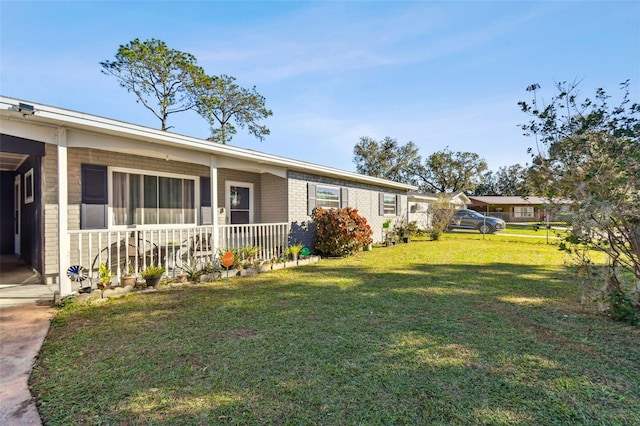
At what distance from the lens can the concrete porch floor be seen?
16.2ft

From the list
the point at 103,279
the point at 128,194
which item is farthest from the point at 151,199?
the point at 103,279

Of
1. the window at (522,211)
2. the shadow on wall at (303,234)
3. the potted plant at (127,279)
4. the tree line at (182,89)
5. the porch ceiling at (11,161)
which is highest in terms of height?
the tree line at (182,89)

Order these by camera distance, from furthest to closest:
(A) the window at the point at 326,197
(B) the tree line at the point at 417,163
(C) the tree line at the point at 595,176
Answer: (B) the tree line at the point at 417,163
(A) the window at the point at 326,197
(C) the tree line at the point at 595,176

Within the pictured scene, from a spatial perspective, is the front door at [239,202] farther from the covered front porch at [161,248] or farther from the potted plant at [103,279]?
the potted plant at [103,279]

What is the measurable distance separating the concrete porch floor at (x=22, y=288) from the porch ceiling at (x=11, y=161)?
8.57ft

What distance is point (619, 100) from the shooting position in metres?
3.99

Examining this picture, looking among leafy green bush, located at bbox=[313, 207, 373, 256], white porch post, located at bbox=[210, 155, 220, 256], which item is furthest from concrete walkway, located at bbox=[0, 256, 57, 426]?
leafy green bush, located at bbox=[313, 207, 373, 256]

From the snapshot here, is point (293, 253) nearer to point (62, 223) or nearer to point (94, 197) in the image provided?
point (94, 197)

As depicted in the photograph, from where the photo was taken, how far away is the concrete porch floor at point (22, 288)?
4.93 metres

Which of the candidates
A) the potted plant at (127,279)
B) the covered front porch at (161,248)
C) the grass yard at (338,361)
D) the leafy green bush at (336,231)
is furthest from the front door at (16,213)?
the leafy green bush at (336,231)

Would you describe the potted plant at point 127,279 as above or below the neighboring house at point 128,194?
below

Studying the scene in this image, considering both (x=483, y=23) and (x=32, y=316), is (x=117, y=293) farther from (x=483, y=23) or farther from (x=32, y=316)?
(x=483, y=23)

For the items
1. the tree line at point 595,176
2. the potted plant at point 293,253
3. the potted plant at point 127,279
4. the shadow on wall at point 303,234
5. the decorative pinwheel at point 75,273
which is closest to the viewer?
the tree line at point 595,176

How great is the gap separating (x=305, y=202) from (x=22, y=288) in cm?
695
